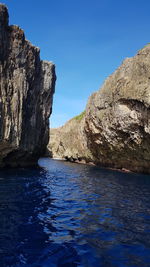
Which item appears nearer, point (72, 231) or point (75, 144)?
point (72, 231)

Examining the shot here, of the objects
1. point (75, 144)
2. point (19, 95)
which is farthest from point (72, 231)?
point (75, 144)

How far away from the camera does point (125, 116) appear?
1889 inches

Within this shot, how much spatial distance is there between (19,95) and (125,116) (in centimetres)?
2301

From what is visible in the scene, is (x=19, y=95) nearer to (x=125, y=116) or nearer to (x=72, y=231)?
(x=125, y=116)

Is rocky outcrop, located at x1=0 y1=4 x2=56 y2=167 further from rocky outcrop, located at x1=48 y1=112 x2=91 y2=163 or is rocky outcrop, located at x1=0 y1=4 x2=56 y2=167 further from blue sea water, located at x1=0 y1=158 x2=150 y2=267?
rocky outcrop, located at x1=48 y1=112 x2=91 y2=163

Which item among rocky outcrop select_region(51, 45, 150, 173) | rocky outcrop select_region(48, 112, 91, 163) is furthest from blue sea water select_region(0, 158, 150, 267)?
rocky outcrop select_region(48, 112, 91, 163)

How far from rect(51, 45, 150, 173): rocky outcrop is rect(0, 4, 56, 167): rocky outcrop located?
1653 cm

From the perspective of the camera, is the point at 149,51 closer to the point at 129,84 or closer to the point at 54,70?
the point at 129,84

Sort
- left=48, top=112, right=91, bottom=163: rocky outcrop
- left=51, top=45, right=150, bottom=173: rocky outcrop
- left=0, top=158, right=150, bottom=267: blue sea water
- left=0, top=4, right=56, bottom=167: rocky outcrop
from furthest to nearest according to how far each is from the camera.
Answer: left=48, top=112, right=91, bottom=163: rocky outcrop
left=51, top=45, right=150, bottom=173: rocky outcrop
left=0, top=4, right=56, bottom=167: rocky outcrop
left=0, top=158, right=150, bottom=267: blue sea water

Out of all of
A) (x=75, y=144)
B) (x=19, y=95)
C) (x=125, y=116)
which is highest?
(x=19, y=95)

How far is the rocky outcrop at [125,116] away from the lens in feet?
147

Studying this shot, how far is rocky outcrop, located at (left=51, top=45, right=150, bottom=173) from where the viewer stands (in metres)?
44.9

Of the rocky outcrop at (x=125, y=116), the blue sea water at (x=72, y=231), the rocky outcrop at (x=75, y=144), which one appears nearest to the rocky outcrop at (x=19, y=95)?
the blue sea water at (x=72, y=231)

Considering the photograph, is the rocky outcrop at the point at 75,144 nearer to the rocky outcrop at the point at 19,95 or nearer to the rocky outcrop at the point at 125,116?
the rocky outcrop at the point at 125,116
